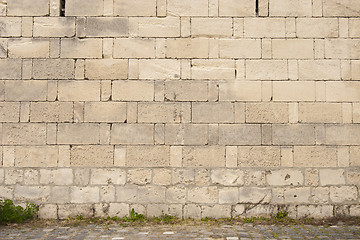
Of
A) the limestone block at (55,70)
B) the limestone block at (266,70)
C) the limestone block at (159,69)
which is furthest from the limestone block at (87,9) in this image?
the limestone block at (266,70)

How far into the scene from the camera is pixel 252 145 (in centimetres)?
504

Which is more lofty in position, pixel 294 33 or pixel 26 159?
pixel 294 33

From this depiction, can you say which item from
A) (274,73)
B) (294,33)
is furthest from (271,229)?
(294,33)

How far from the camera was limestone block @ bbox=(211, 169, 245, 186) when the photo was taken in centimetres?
500

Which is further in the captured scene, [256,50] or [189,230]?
[256,50]

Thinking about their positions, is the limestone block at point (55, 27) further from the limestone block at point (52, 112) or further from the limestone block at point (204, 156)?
the limestone block at point (204, 156)

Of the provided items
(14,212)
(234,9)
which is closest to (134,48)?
(234,9)

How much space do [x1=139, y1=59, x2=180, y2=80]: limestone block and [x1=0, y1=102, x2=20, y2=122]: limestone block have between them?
1.99m

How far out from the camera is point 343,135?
5.04 meters

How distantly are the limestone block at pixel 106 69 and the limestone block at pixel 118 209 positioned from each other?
197 cm

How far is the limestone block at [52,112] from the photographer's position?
16.7 feet

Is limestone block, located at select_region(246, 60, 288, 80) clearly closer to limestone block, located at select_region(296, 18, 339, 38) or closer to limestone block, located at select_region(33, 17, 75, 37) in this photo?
limestone block, located at select_region(296, 18, 339, 38)

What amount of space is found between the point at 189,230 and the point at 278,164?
5.56 feet

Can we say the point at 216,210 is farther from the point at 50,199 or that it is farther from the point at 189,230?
the point at 50,199
